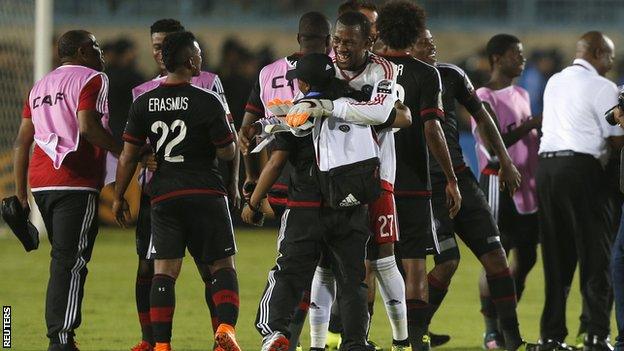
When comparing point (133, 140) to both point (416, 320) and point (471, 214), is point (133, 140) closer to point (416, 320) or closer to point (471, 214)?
point (416, 320)

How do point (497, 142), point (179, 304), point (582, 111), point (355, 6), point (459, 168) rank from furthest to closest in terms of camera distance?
point (179, 304) → point (582, 111) → point (355, 6) → point (459, 168) → point (497, 142)

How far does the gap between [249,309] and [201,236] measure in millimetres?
3455

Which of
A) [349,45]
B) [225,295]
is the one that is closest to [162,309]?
[225,295]

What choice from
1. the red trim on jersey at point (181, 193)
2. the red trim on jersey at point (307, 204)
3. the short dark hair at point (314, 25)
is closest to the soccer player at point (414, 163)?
the short dark hair at point (314, 25)

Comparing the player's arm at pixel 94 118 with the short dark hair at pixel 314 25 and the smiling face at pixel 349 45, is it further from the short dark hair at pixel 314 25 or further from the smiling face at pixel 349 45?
the smiling face at pixel 349 45

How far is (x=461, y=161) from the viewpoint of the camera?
870 centimetres

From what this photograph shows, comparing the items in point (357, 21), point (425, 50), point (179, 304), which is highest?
point (357, 21)

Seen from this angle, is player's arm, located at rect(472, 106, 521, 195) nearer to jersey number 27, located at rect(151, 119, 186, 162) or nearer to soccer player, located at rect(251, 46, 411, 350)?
soccer player, located at rect(251, 46, 411, 350)

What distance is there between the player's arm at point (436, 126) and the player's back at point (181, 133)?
117 cm

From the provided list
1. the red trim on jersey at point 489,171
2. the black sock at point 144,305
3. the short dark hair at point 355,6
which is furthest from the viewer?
the red trim on jersey at point 489,171

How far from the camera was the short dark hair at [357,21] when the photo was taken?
719 cm

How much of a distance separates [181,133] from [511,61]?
307cm

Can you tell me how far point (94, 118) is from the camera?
792 cm

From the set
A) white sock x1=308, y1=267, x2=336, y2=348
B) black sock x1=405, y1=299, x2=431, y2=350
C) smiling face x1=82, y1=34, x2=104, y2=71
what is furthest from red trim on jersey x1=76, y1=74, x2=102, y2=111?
black sock x1=405, y1=299, x2=431, y2=350
